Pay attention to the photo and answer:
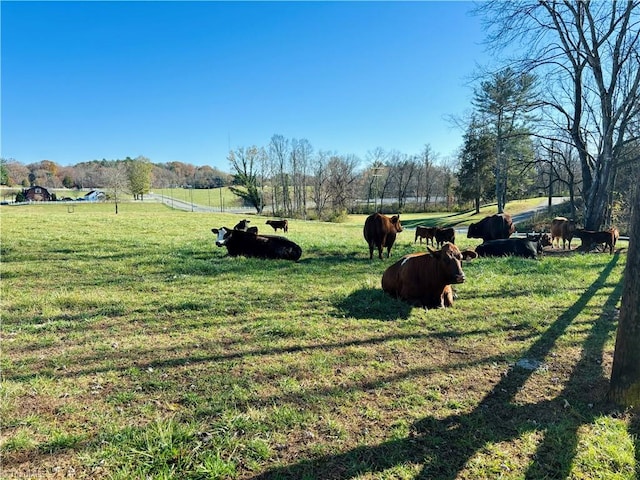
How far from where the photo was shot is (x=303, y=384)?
3.61 metres

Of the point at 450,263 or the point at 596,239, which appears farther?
the point at 596,239

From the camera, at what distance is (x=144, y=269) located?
8.61 metres

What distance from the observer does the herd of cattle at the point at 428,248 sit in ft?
20.4

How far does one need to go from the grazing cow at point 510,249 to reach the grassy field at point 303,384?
550 centimetres

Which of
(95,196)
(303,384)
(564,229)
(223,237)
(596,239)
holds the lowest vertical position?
(303,384)

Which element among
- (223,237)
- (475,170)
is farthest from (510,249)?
(475,170)

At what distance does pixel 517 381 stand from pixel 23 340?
229 inches

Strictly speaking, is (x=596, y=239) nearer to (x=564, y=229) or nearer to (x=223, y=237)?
(x=564, y=229)

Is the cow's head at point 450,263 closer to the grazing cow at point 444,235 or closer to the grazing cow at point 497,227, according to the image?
the grazing cow at point 444,235

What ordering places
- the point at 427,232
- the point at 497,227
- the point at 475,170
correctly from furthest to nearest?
the point at 475,170 < the point at 497,227 < the point at 427,232

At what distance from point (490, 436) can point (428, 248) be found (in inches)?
153

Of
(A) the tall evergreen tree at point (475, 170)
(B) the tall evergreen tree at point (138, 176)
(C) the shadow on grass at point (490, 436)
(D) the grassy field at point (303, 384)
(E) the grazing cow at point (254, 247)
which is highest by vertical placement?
(B) the tall evergreen tree at point (138, 176)

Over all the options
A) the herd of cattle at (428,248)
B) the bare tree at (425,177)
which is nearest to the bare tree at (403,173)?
the bare tree at (425,177)

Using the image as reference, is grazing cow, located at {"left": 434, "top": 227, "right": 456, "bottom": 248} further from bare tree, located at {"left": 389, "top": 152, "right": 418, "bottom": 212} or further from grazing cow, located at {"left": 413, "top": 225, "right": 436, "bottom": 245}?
bare tree, located at {"left": 389, "top": 152, "right": 418, "bottom": 212}
